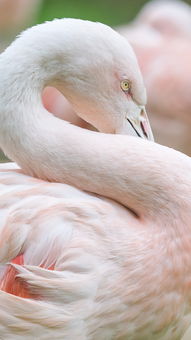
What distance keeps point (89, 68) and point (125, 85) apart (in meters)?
0.17

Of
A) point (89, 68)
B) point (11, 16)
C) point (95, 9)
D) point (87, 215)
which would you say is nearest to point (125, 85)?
point (89, 68)

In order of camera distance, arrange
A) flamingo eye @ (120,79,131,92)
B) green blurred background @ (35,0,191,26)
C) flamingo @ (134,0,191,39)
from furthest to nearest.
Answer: green blurred background @ (35,0,191,26)
flamingo @ (134,0,191,39)
flamingo eye @ (120,79,131,92)

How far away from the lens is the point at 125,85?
3.18 metres

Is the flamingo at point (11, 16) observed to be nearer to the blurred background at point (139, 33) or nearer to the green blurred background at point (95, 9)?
the blurred background at point (139, 33)

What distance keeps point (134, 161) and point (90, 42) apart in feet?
1.50

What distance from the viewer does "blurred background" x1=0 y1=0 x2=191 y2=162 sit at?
19.0ft

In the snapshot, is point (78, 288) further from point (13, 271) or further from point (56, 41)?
point (56, 41)

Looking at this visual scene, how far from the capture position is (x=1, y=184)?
10.2ft

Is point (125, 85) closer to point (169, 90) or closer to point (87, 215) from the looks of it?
point (87, 215)

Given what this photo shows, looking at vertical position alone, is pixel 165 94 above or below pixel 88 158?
below

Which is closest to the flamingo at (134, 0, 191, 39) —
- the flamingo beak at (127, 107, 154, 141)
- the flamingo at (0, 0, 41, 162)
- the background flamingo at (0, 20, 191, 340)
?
the flamingo at (0, 0, 41, 162)

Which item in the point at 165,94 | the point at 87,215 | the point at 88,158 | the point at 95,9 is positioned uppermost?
the point at 88,158

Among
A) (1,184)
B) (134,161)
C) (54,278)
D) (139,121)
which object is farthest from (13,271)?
(139,121)

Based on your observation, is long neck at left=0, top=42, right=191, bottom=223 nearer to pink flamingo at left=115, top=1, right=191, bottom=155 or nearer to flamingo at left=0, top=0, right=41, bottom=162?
pink flamingo at left=115, top=1, right=191, bottom=155
